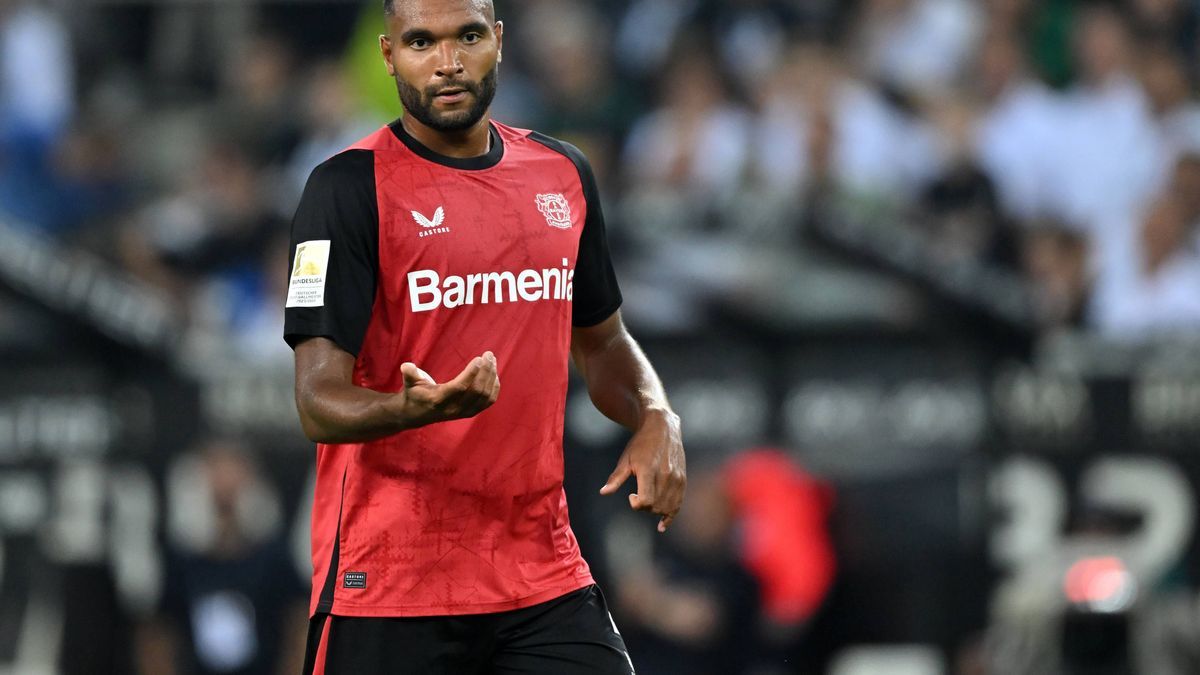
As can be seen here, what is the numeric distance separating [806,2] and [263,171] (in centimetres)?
284

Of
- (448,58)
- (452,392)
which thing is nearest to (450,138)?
(448,58)

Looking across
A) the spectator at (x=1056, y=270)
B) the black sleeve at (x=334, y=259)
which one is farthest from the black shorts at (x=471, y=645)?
the spectator at (x=1056, y=270)

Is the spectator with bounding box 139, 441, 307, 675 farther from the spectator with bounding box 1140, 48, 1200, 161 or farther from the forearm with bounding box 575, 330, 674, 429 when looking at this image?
the spectator with bounding box 1140, 48, 1200, 161

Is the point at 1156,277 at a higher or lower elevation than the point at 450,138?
higher

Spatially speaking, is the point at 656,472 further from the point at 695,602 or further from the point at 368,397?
the point at 695,602

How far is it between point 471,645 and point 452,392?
697mm

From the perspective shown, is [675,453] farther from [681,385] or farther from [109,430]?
[109,430]

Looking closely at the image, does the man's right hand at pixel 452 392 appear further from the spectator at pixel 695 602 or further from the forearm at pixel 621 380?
the spectator at pixel 695 602

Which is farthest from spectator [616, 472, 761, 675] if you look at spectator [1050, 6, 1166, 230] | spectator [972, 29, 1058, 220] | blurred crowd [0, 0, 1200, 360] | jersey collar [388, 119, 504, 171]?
jersey collar [388, 119, 504, 171]

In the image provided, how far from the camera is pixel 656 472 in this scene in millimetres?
3457

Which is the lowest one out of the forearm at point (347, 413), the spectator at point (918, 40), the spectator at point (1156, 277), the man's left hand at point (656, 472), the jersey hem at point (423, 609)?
the jersey hem at point (423, 609)

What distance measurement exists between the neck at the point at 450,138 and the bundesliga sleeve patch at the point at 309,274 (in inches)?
12.9

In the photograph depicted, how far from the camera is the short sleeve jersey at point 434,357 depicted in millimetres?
3365

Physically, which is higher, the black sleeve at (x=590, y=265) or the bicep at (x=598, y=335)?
the black sleeve at (x=590, y=265)
